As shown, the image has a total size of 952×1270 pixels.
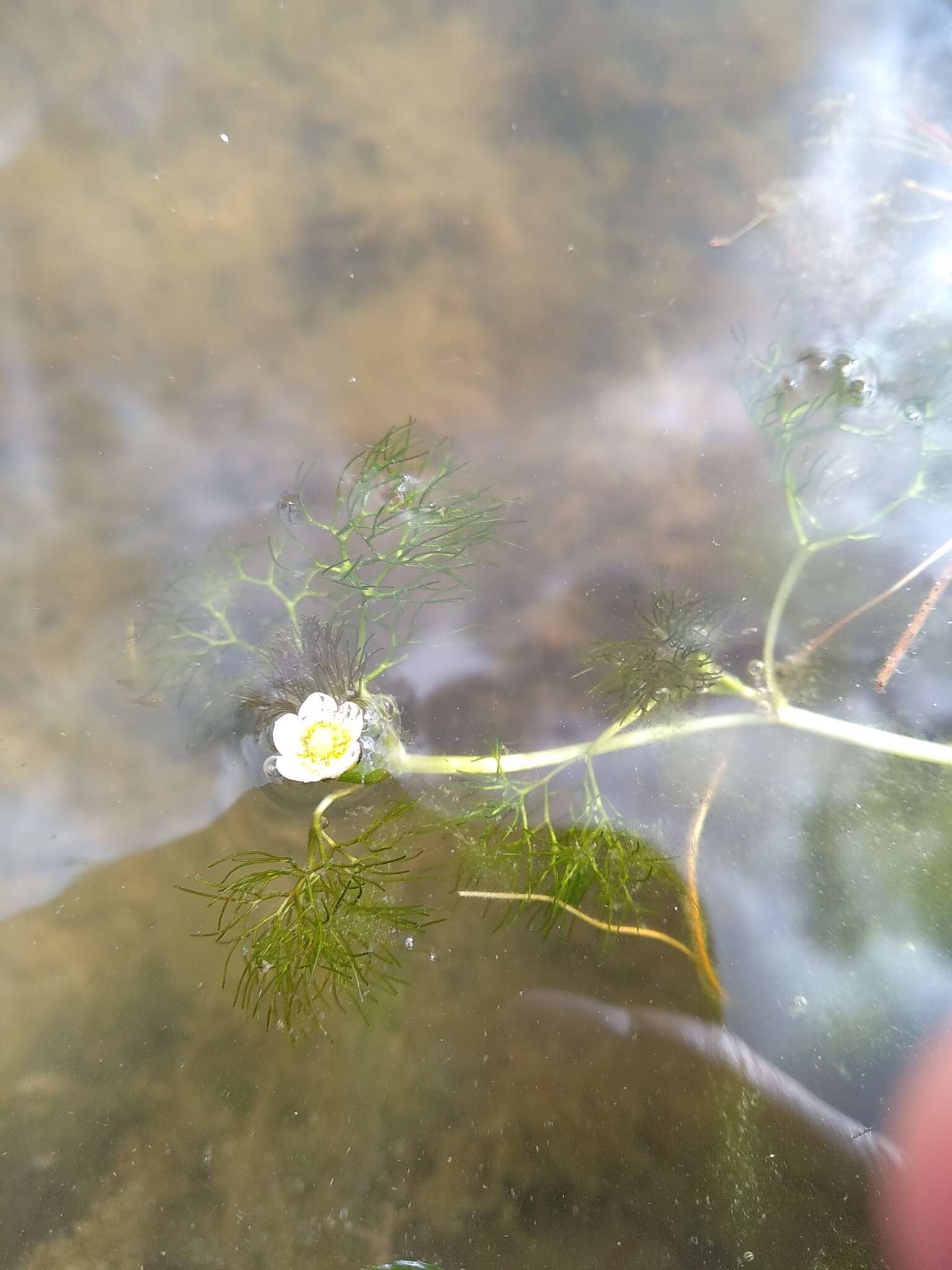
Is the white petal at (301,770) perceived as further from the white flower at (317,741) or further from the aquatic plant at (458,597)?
the aquatic plant at (458,597)

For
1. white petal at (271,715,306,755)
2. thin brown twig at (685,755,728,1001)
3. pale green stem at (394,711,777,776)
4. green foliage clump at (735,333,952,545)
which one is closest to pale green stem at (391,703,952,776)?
pale green stem at (394,711,777,776)

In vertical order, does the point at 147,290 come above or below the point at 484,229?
below

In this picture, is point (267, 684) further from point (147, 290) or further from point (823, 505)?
point (823, 505)

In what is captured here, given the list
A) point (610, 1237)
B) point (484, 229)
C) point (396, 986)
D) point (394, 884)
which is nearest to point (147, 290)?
point (484, 229)

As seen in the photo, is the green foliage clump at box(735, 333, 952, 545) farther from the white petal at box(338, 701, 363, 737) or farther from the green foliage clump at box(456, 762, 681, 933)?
the white petal at box(338, 701, 363, 737)

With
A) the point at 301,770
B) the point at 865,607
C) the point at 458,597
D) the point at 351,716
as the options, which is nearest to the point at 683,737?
the point at 865,607

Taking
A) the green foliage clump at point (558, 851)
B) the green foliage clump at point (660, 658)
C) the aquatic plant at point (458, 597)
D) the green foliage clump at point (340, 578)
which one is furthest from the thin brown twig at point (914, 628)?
the green foliage clump at point (340, 578)
